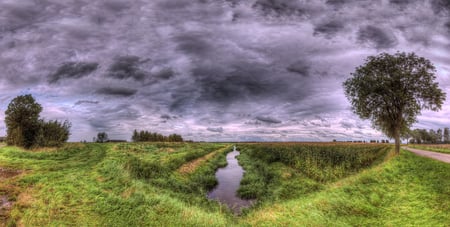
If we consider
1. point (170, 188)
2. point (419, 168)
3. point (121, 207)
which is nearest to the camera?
point (121, 207)

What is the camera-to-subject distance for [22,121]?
2920 centimetres

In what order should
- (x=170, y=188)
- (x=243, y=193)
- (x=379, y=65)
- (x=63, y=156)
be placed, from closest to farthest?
(x=170, y=188) < (x=243, y=193) < (x=63, y=156) < (x=379, y=65)

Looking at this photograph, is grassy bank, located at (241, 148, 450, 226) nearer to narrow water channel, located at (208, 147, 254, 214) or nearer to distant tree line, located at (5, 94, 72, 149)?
narrow water channel, located at (208, 147, 254, 214)

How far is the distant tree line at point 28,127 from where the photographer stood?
28000 millimetres

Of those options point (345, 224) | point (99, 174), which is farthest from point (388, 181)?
point (99, 174)

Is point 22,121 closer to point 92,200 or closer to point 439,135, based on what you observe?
point 92,200

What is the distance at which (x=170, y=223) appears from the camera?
9.84 meters

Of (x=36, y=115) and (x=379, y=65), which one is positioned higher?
(x=379, y=65)

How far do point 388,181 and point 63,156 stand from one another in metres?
26.7

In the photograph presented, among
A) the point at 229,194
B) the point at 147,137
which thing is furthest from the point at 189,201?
the point at 147,137

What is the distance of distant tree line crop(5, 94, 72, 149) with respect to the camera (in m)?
28.0

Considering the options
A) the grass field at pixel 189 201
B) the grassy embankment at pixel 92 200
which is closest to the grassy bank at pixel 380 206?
the grass field at pixel 189 201

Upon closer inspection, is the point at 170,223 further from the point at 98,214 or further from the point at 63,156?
the point at 63,156

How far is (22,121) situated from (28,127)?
3.29 feet
